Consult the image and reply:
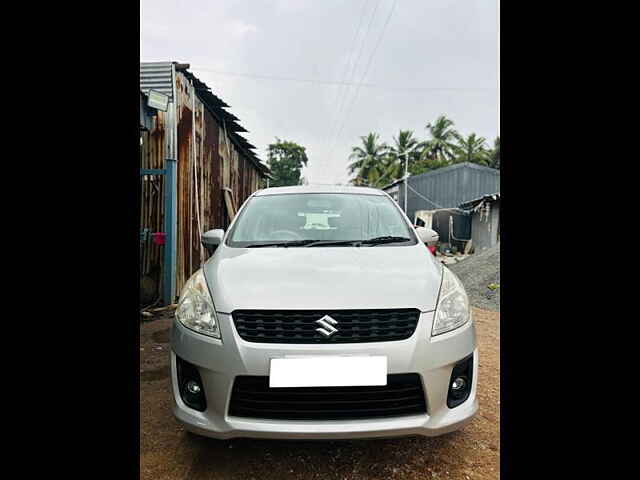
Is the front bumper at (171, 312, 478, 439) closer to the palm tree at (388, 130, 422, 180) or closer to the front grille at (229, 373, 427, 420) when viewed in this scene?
Result: the front grille at (229, 373, 427, 420)

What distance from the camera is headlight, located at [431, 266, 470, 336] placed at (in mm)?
1701

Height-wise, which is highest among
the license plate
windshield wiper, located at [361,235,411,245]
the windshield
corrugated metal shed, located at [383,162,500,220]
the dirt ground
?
corrugated metal shed, located at [383,162,500,220]

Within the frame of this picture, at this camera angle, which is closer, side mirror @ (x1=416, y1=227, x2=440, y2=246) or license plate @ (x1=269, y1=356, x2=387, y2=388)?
license plate @ (x1=269, y1=356, x2=387, y2=388)

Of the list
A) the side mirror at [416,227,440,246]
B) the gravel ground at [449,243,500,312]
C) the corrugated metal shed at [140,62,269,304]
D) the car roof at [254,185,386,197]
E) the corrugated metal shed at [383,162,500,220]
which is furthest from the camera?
the corrugated metal shed at [383,162,500,220]

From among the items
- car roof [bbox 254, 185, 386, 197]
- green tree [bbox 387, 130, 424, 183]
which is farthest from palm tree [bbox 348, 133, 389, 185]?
car roof [bbox 254, 185, 386, 197]

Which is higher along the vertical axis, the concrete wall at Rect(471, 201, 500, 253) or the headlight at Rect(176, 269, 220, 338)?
the concrete wall at Rect(471, 201, 500, 253)

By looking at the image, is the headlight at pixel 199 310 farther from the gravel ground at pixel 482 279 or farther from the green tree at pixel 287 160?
the green tree at pixel 287 160

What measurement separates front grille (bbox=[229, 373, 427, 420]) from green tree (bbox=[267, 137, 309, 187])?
128 ft
